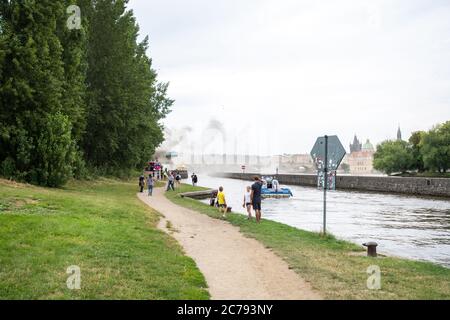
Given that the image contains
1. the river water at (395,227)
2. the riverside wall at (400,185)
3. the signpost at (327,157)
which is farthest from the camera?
the riverside wall at (400,185)

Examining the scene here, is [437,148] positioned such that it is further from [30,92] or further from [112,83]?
[30,92]

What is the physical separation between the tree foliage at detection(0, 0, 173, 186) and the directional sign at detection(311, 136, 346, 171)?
19.1 m

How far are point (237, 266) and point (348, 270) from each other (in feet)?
8.91

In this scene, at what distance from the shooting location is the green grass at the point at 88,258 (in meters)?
8.96

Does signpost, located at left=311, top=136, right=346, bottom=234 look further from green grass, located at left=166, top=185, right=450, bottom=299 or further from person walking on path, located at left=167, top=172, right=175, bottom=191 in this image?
person walking on path, located at left=167, top=172, right=175, bottom=191

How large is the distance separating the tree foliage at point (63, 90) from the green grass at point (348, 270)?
1841cm

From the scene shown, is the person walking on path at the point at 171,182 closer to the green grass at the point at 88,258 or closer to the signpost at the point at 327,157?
the green grass at the point at 88,258

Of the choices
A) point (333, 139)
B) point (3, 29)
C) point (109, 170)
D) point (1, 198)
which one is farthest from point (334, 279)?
point (109, 170)

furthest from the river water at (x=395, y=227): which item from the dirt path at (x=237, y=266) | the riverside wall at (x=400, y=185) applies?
the riverside wall at (x=400, y=185)

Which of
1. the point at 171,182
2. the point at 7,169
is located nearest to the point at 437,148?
the point at 171,182
